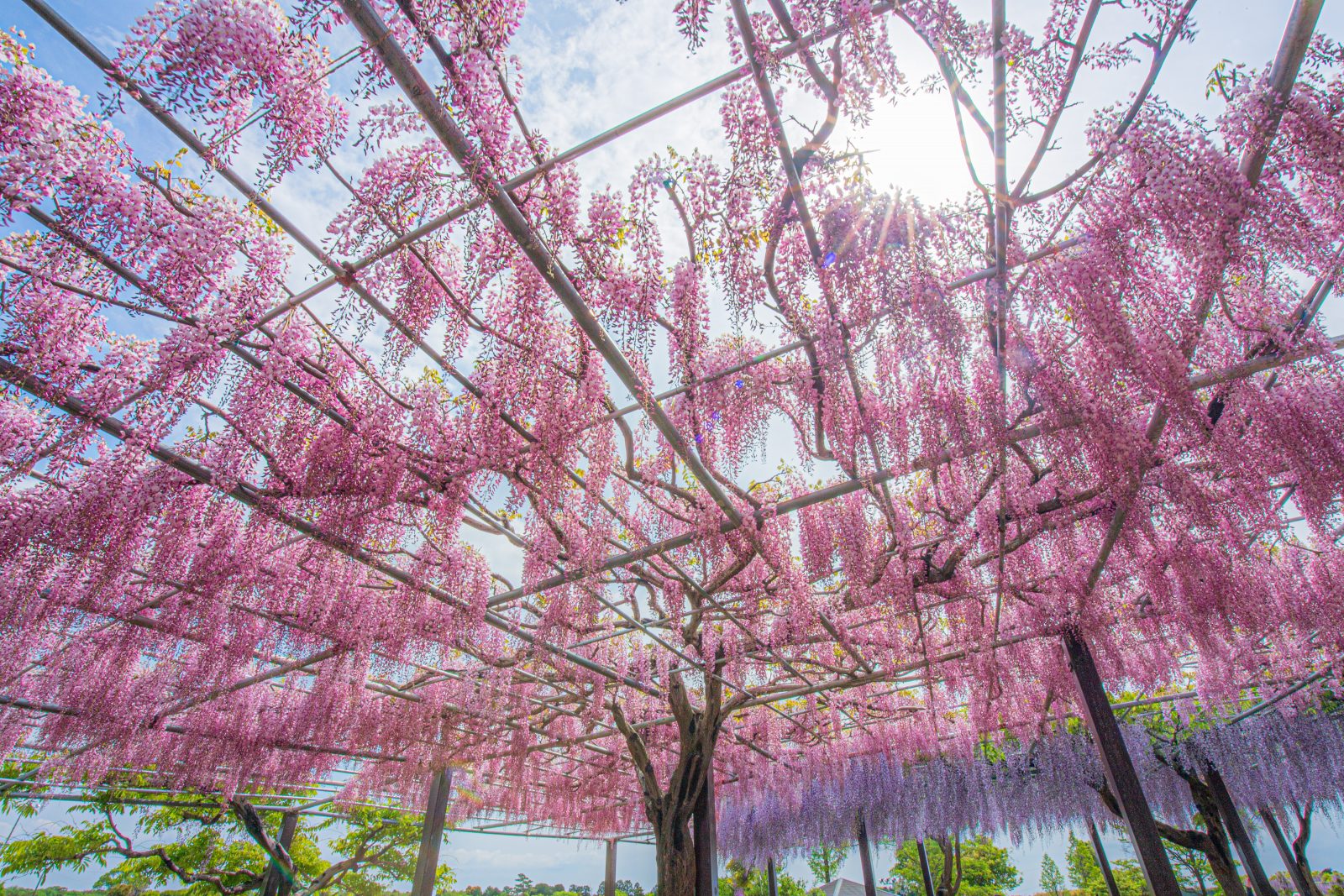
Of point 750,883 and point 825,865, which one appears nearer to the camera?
point 750,883

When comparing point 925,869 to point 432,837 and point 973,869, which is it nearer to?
point 973,869

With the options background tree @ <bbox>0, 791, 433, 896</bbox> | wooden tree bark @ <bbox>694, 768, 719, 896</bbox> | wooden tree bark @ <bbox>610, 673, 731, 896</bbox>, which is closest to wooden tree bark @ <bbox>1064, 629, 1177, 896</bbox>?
wooden tree bark @ <bbox>610, 673, 731, 896</bbox>

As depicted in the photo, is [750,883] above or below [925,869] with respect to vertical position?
below

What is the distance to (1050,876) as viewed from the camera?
20.5 metres

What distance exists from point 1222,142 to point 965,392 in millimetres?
1671

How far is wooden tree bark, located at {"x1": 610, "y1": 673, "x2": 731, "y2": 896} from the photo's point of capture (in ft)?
19.2

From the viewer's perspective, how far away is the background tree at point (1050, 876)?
20.1 metres

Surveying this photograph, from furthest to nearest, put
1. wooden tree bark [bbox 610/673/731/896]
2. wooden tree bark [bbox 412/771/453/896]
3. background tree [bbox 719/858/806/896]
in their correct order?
background tree [bbox 719/858/806/896] → wooden tree bark [bbox 412/771/453/896] → wooden tree bark [bbox 610/673/731/896]

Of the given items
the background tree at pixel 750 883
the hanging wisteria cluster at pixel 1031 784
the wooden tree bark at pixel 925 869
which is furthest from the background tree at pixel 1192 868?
the background tree at pixel 750 883

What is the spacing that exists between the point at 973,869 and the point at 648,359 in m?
20.1

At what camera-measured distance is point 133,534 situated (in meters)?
3.97

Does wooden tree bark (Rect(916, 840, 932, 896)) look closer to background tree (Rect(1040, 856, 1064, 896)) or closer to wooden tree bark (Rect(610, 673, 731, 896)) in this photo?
wooden tree bark (Rect(610, 673, 731, 896))

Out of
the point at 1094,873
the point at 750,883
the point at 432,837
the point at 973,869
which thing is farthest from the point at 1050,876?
the point at 432,837

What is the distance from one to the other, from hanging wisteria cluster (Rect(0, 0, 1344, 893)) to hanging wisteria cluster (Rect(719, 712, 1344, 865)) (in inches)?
165
